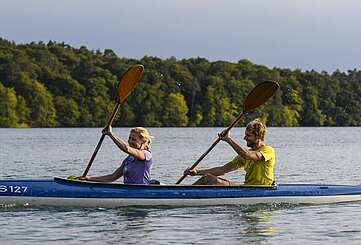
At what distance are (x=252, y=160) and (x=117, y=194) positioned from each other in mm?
2253

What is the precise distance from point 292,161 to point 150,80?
64934 millimetres

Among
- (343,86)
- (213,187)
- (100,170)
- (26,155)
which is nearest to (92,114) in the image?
(343,86)

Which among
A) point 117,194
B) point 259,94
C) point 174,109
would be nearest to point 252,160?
point 117,194

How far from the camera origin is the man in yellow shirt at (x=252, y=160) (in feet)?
49.1

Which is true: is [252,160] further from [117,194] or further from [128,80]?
[128,80]

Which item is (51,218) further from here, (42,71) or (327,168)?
(42,71)

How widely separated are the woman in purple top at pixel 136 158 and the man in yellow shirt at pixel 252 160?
84cm

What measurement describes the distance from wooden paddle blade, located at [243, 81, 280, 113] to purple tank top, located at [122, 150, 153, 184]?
2.93 metres

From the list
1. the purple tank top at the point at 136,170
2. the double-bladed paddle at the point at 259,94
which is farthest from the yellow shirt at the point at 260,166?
the double-bladed paddle at the point at 259,94

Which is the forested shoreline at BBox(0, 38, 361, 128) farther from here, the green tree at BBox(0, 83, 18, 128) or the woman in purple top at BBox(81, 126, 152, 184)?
the woman in purple top at BBox(81, 126, 152, 184)

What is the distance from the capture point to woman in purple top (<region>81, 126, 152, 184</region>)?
15.0 m

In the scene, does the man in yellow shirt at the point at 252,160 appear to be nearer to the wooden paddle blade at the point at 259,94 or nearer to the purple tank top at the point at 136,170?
the purple tank top at the point at 136,170

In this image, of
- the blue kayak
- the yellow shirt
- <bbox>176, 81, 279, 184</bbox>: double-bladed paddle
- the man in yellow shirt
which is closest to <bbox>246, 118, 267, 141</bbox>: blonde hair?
the man in yellow shirt

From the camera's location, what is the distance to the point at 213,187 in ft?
51.2
